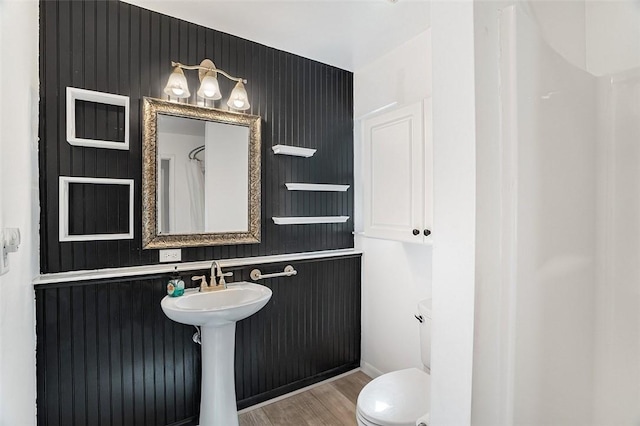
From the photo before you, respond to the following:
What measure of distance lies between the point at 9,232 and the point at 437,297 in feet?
4.09

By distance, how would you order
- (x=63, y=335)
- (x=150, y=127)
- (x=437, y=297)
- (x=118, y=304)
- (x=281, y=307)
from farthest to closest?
(x=281, y=307) < (x=150, y=127) < (x=118, y=304) < (x=63, y=335) < (x=437, y=297)

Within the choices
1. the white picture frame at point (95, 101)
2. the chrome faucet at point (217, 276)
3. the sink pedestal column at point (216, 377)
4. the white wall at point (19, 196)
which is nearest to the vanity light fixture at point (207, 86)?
the white picture frame at point (95, 101)

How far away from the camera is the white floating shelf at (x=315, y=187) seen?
2377 mm

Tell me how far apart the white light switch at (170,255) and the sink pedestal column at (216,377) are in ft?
1.51

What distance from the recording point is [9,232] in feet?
3.17

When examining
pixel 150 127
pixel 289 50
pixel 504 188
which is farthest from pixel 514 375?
pixel 289 50

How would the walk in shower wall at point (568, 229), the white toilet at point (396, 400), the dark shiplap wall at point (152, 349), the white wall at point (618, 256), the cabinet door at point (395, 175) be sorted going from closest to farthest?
the walk in shower wall at point (568, 229)
the white wall at point (618, 256)
the white toilet at point (396, 400)
the dark shiplap wall at point (152, 349)
the cabinet door at point (395, 175)

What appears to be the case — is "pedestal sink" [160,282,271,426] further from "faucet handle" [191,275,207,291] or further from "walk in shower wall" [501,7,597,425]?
"walk in shower wall" [501,7,597,425]

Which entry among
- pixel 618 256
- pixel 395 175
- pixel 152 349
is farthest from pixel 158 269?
pixel 618 256

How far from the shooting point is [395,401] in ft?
4.78

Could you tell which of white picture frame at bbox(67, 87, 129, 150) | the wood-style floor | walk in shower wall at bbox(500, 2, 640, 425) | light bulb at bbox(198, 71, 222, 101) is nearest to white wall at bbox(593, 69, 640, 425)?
walk in shower wall at bbox(500, 2, 640, 425)

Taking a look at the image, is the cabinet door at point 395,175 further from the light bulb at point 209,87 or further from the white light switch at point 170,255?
the white light switch at point 170,255

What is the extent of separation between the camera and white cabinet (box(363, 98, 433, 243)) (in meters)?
1.86

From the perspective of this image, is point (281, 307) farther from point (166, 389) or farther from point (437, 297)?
point (437, 297)
